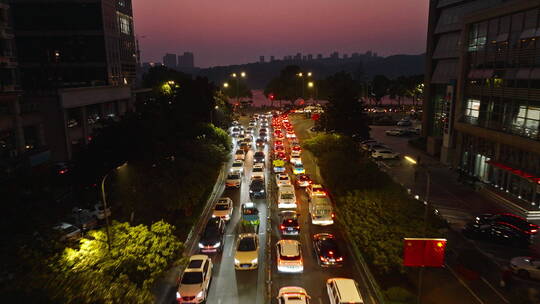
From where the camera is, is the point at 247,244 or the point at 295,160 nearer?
the point at 247,244

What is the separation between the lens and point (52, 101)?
4469cm

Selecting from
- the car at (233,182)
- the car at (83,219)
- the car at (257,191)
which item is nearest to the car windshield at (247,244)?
the car at (257,191)

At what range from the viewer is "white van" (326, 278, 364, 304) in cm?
1669

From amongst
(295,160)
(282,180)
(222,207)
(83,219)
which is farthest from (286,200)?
(83,219)

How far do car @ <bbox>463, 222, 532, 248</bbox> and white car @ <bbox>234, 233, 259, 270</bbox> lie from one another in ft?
50.0

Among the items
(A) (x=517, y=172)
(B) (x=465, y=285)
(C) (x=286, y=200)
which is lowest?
(B) (x=465, y=285)

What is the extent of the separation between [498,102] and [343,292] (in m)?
27.4

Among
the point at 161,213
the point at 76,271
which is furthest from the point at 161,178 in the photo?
the point at 76,271

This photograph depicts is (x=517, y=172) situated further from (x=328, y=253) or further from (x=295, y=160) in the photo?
(x=295, y=160)

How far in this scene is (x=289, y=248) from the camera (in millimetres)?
21859

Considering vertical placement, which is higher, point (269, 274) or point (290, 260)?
point (290, 260)

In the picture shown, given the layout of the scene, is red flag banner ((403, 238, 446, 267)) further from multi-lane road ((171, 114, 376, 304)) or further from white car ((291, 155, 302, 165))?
white car ((291, 155, 302, 165))

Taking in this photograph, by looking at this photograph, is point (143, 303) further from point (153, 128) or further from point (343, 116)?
point (343, 116)

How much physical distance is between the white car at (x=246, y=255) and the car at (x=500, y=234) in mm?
15244
